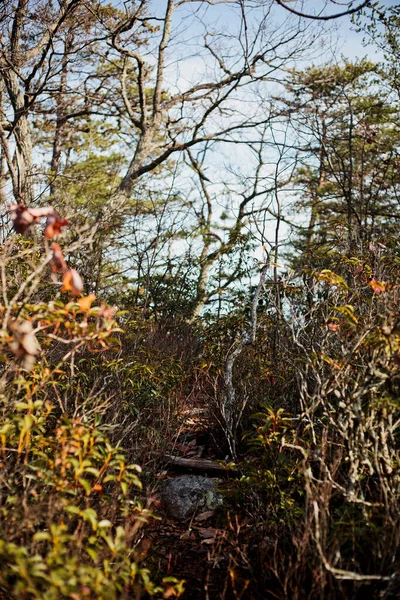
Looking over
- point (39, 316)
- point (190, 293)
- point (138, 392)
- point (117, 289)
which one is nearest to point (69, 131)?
point (117, 289)

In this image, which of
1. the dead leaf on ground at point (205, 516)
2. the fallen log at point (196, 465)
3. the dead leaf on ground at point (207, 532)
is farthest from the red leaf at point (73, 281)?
the fallen log at point (196, 465)

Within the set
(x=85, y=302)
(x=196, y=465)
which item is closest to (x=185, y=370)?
(x=196, y=465)

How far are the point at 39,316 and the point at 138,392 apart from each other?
2.15 meters

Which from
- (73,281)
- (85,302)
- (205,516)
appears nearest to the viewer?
(73,281)

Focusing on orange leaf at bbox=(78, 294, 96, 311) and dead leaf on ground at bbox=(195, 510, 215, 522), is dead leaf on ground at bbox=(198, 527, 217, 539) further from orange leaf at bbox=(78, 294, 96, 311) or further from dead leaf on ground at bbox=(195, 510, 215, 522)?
orange leaf at bbox=(78, 294, 96, 311)

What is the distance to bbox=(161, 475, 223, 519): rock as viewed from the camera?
335cm

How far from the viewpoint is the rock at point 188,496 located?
3352 millimetres

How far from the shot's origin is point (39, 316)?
80.1 inches

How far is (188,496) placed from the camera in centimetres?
342

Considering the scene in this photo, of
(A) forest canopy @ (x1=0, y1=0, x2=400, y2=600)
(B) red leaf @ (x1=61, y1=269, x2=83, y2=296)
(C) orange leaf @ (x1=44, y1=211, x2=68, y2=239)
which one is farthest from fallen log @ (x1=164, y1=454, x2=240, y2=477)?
(C) orange leaf @ (x1=44, y1=211, x2=68, y2=239)

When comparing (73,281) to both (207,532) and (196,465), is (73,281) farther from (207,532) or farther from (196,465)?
(196,465)

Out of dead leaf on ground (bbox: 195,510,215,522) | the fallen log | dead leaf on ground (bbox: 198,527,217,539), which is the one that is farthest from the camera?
the fallen log

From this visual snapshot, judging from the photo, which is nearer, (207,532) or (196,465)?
(207,532)

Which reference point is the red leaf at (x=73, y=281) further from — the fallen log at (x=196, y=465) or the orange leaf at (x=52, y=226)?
the fallen log at (x=196, y=465)
